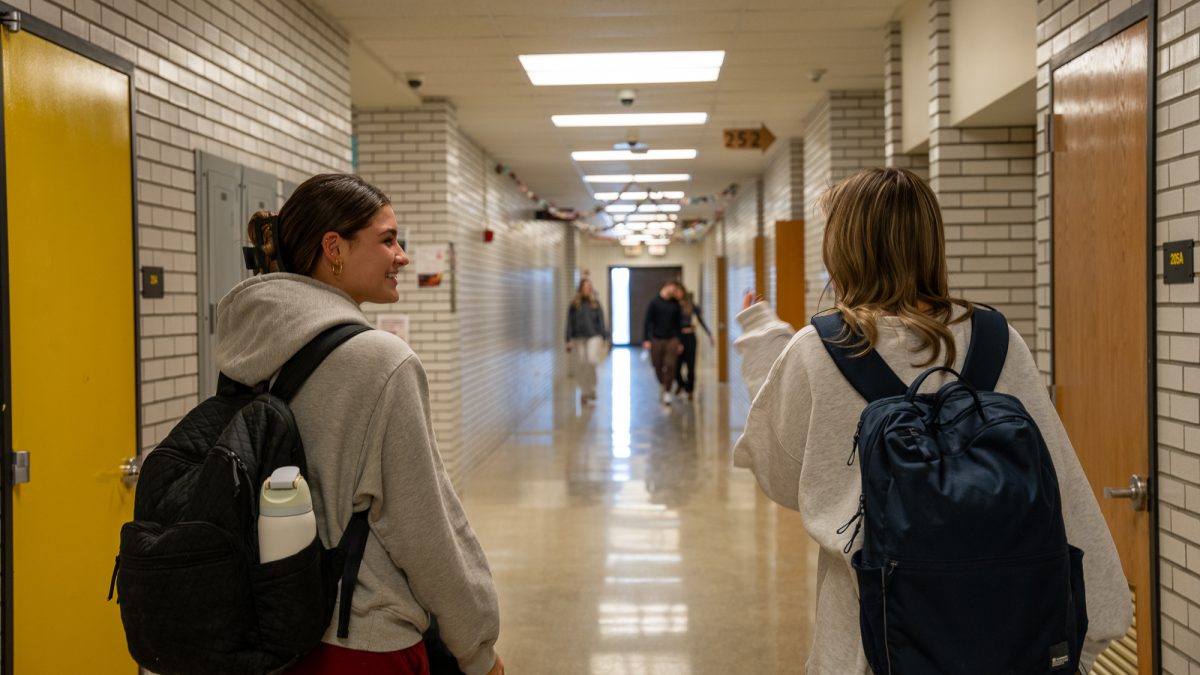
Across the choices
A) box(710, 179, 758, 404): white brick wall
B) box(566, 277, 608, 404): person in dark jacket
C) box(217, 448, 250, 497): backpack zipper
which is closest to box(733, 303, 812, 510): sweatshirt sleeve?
box(217, 448, 250, 497): backpack zipper

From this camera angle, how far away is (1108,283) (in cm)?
297

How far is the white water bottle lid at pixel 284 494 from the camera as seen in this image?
1387 mm

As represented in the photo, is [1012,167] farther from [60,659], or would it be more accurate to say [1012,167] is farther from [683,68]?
[60,659]

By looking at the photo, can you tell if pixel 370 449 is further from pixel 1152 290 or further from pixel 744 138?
pixel 744 138

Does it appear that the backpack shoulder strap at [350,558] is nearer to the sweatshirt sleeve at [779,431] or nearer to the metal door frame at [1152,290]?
the sweatshirt sleeve at [779,431]

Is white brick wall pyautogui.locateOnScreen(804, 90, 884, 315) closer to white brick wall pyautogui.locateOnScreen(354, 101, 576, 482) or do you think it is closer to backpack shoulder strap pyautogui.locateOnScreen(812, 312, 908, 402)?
white brick wall pyautogui.locateOnScreen(354, 101, 576, 482)

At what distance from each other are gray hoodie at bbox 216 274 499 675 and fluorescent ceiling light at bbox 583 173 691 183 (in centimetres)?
1065

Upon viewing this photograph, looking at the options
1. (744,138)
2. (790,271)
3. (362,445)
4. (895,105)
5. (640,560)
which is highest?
(744,138)

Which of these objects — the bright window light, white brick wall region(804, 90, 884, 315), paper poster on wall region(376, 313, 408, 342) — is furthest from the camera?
the bright window light

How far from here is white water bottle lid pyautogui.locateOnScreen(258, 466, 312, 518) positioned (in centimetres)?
139

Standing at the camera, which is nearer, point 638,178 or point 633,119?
point 633,119

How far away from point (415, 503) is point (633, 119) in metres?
7.23

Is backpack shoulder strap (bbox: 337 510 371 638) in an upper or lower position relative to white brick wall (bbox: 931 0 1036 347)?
lower

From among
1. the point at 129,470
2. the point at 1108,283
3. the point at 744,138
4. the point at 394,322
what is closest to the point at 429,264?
the point at 394,322
